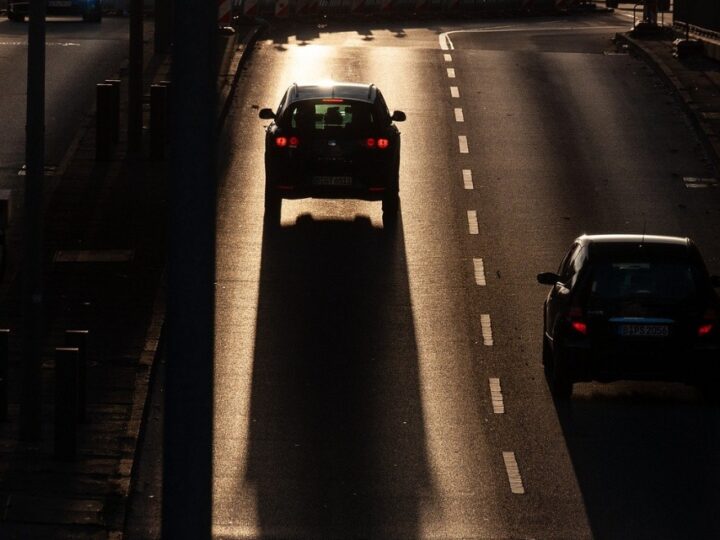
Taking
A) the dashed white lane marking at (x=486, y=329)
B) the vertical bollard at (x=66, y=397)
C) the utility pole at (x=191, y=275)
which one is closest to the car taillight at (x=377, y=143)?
the dashed white lane marking at (x=486, y=329)

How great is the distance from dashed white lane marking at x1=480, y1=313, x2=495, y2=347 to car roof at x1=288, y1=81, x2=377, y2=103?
5.21 m

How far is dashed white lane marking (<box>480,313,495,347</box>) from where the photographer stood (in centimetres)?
1870

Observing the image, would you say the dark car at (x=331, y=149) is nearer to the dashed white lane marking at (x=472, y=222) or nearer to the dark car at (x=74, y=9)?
the dashed white lane marking at (x=472, y=222)

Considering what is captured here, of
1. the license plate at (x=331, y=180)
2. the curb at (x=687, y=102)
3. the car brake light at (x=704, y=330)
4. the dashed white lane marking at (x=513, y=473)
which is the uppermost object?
the car brake light at (x=704, y=330)

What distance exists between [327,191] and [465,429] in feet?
28.6

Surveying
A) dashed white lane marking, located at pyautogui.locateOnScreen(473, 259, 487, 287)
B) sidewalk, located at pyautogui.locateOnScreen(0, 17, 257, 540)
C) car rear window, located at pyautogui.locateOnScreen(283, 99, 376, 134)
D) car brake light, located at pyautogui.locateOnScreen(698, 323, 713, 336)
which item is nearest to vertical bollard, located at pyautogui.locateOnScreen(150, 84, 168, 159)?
sidewalk, located at pyautogui.locateOnScreen(0, 17, 257, 540)

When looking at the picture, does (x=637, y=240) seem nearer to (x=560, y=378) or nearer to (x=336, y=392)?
(x=560, y=378)

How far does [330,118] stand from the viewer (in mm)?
23969

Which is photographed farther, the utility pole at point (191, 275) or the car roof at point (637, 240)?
the car roof at point (637, 240)

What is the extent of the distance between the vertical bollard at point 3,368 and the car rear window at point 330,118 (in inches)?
386

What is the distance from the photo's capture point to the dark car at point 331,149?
2384 cm

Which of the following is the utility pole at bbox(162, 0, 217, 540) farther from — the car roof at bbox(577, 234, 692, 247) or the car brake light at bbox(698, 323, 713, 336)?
the car roof at bbox(577, 234, 692, 247)

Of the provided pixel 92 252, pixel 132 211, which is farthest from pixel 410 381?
pixel 132 211

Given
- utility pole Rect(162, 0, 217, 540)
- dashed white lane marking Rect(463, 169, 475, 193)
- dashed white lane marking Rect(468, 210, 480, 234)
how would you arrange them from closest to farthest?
1. utility pole Rect(162, 0, 217, 540)
2. dashed white lane marking Rect(468, 210, 480, 234)
3. dashed white lane marking Rect(463, 169, 475, 193)
